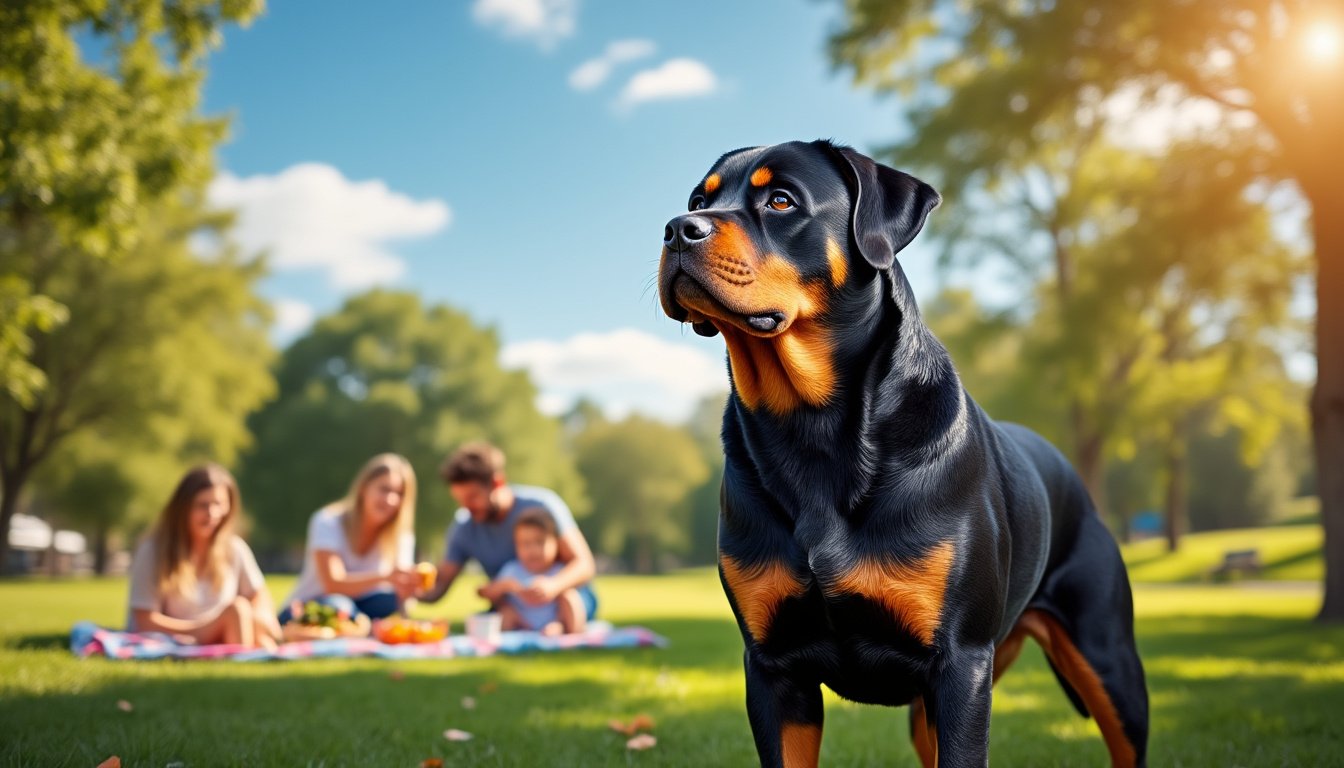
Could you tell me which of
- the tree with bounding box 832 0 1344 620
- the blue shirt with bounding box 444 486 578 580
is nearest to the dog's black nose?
the blue shirt with bounding box 444 486 578 580

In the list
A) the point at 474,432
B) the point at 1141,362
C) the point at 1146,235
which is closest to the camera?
the point at 1146,235

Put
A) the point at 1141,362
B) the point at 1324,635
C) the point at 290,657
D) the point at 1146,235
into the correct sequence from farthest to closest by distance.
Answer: the point at 1141,362, the point at 1146,235, the point at 1324,635, the point at 290,657

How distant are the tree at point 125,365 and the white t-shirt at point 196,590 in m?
21.0

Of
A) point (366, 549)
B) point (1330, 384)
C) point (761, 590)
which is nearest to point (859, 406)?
point (761, 590)

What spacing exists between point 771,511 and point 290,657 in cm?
676

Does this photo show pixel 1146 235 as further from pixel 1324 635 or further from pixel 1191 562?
pixel 1191 562

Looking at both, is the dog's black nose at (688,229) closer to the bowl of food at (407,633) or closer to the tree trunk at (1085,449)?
the bowl of food at (407,633)

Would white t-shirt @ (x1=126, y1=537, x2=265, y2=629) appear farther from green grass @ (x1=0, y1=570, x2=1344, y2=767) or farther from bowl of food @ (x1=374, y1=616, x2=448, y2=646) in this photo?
bowl of food @ (x1=374, y1=616, x2=448, y2=646)

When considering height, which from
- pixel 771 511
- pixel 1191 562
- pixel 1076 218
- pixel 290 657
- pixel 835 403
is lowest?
pixel 1191 562

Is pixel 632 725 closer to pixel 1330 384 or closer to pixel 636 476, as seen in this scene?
pixel 1330 384

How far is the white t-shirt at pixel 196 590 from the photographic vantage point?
854cm

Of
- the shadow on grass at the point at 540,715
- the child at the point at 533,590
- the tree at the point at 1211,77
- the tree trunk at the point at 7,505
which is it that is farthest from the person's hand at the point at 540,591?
the tree trunk at the point at 7,505

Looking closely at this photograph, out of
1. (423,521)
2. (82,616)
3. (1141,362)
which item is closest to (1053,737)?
(82,616)

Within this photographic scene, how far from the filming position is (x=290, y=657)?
8164mm
